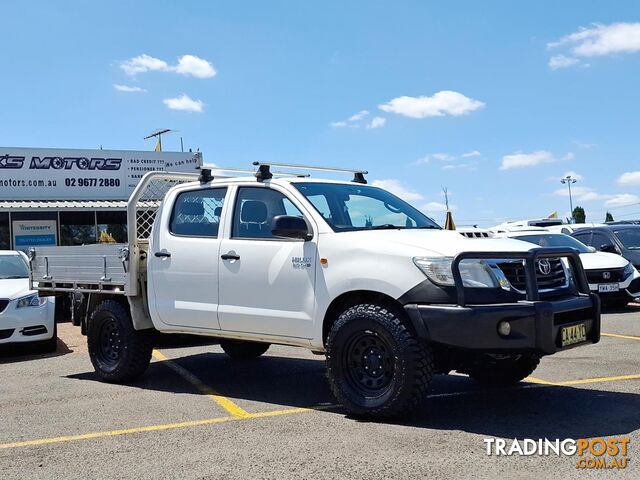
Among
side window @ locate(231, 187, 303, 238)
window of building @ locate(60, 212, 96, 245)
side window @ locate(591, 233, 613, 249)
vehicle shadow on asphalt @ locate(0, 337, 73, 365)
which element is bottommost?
vehicle shadow on asphalt @ locate(0, 337, 73, 365)

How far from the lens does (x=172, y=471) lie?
430 cm

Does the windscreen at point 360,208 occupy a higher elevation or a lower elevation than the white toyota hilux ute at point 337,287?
higher

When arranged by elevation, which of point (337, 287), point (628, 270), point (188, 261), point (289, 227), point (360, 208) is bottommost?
point (628, 270)

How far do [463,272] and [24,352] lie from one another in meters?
7.17

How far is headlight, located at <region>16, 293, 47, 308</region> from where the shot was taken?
30.8 ft

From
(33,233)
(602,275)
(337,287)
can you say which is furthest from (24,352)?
(33,233)

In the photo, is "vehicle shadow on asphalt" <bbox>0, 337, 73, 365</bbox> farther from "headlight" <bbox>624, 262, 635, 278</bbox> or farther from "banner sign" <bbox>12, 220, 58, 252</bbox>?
"banner sign" <bbox>12, 220, 58, 252</bbox>

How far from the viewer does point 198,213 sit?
6.75 meters

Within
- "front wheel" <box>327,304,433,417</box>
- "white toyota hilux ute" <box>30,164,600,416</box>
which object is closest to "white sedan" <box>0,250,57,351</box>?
"white toyota hilux ute" <box>30,164,600,416</box>

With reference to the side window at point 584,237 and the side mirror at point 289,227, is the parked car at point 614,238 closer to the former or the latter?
the side window at point 584,237

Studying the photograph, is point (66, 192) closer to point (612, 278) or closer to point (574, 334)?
point (612, 278)

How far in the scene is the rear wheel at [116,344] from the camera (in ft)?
A: 23.4

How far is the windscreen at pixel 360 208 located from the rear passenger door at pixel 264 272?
9.1 inches

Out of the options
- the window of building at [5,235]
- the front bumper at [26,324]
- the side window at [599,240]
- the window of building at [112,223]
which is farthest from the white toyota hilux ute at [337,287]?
the window of building at [112,223]
